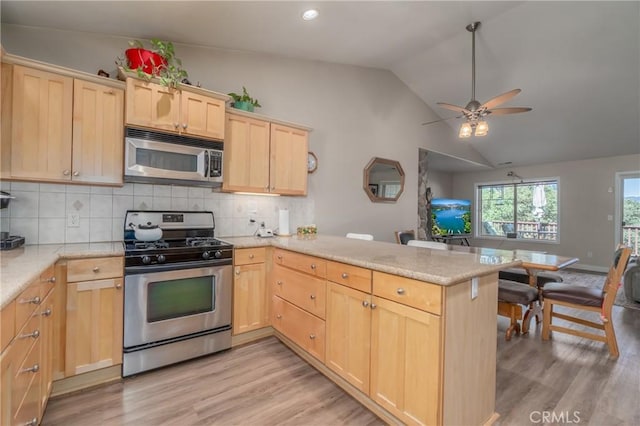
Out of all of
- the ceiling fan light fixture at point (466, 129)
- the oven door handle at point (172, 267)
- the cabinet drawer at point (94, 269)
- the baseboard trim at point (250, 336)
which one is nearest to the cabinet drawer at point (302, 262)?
the oven door handle at point (172, 267)

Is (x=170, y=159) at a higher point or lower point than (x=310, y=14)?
lower

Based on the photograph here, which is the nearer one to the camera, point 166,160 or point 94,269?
point 94,269

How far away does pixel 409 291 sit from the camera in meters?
1.50

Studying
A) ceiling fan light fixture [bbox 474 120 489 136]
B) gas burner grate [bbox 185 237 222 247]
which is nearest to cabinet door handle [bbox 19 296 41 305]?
gas burner grate [bbox 185 237 222 247]

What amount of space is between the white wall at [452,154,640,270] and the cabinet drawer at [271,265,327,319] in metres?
7.37

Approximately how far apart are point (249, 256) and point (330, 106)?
2502 mm

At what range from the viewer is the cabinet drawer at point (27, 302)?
3.86 ft

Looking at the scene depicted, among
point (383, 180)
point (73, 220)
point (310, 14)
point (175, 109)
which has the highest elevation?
point (310, 14)

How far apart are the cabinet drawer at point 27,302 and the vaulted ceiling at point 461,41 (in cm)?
207

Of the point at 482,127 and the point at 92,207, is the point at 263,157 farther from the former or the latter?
the point at 482,127

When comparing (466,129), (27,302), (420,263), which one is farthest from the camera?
(466,129)

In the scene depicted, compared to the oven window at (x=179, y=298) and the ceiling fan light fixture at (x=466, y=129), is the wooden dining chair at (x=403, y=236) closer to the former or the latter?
the ceiling fan light fixture at (x=466, y=129)

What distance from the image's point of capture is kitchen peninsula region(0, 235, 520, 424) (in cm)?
138

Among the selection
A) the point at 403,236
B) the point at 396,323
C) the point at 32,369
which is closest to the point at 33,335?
the point at 32,369
